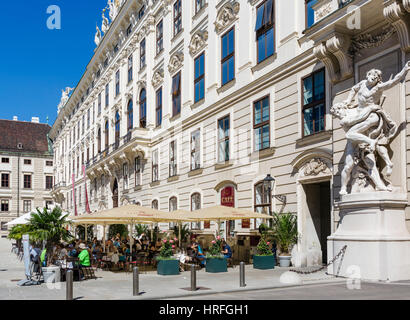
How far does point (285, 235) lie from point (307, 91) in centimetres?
533

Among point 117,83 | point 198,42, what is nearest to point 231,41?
point 198,42

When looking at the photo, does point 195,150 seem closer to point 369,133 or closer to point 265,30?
point 265,30

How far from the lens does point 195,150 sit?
89.7 ft

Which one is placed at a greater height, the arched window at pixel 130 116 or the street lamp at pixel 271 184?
the arched window at pixel 130 116

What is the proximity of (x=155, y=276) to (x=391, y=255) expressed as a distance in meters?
7.48

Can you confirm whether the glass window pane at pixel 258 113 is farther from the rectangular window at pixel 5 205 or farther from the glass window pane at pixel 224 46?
the rectangular window at pixel 5 205

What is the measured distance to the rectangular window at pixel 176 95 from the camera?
2984cm

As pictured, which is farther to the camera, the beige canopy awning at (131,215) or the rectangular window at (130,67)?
the rectangular window at (130,67)

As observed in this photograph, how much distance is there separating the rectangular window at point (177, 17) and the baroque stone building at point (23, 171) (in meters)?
54.2

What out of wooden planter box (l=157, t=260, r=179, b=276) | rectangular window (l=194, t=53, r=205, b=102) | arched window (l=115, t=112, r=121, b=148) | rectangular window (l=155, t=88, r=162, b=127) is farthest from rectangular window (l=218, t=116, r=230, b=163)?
arched window (l=115, t=112, r=121, b=148)

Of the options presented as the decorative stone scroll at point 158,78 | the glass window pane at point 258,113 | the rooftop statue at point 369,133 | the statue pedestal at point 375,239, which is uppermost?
the decorative stone scroll at point 158,78

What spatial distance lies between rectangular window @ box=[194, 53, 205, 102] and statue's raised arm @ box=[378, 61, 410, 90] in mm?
14126

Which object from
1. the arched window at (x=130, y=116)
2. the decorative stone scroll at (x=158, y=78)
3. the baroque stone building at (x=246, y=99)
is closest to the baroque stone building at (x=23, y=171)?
the baroque stone building at (x=246, y=99)
